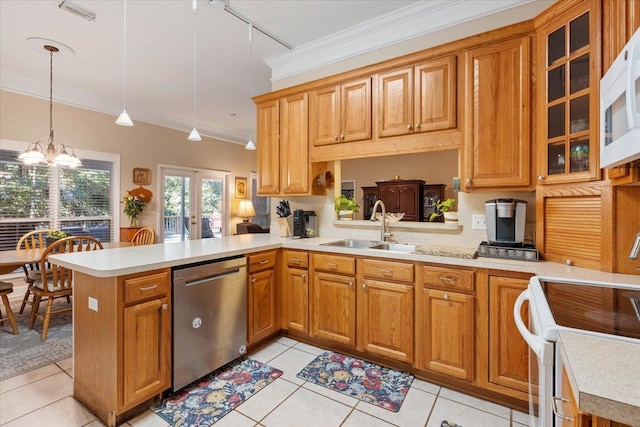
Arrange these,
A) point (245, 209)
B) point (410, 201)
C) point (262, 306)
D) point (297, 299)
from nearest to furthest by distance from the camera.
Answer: point (262, 306)
point (297, 299)
point (410, 201)
point (245, 209)

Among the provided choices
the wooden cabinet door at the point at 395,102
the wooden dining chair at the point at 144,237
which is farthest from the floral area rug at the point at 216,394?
the wooden dining chair at the point at 144,237

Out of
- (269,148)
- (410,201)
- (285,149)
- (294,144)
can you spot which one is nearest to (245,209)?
(410,201)

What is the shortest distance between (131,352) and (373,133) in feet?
7.79

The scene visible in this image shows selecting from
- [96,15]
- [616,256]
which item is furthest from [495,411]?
[96,15]

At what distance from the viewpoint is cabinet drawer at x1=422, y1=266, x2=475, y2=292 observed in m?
1.98

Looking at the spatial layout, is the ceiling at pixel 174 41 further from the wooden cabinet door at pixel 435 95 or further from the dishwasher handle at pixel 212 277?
the dishwasher handle at pixel 212 277

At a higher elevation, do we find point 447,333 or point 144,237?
point 144,237

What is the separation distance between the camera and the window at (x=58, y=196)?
404cm

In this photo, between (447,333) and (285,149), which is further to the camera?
(285,149)

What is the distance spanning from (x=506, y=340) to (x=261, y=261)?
6.08 ft

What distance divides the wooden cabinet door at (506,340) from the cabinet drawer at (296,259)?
1.44 meters

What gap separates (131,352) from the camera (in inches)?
68.3

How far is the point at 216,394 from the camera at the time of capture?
2.04 metres

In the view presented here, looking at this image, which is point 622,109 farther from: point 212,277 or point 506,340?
point 212,277
